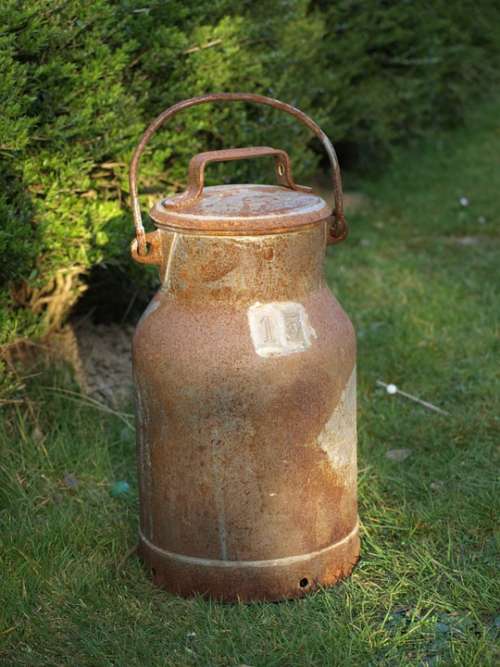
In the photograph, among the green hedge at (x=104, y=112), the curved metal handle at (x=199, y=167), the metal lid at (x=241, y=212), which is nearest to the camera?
the metal lid at (x=241, y=212)

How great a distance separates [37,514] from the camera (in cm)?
329

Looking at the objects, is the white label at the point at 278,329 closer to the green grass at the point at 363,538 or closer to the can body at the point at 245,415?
the can body at the point at 245,415

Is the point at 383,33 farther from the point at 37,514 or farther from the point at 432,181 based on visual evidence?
the point at 37,514

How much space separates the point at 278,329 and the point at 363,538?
0.87m

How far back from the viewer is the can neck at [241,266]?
2.72 m

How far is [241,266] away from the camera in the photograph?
272 centimetres

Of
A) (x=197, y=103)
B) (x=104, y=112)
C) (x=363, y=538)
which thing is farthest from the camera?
(x=104, y=112)

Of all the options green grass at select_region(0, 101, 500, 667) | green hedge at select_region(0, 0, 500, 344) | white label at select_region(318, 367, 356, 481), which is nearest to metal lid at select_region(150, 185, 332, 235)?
white label at select_region(318, 367, 356, 481)

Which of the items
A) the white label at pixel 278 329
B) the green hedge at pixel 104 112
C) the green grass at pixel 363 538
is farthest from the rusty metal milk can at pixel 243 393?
the green hedge at pixel 104 112

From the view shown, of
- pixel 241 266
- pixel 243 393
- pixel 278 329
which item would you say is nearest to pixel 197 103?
pixel 241 266

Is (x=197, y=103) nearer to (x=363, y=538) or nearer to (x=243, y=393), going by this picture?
(x=243, y=393)

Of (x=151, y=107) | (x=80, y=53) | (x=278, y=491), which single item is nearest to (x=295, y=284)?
(x=278, y=491)

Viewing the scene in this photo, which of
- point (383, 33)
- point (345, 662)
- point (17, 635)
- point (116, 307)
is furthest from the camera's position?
point (383, 33)

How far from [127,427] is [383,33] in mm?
4367
